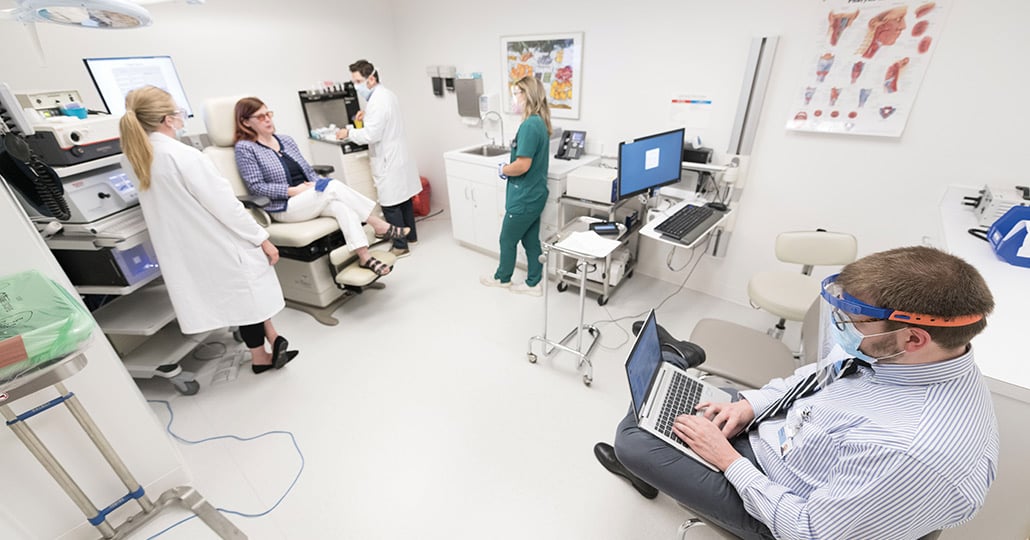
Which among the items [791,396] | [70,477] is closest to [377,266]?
[70,477]

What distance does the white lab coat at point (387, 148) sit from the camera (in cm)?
321

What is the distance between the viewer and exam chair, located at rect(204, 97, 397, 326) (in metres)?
2.44

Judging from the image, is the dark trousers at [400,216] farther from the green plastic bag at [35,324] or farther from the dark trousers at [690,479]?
the dark trousers at [690,479]

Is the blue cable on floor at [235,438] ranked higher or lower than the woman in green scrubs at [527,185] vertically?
lower

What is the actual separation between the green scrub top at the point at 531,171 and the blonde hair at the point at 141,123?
5.55 ft

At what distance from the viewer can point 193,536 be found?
4.98 feet

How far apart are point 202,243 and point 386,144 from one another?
1837 millimetres

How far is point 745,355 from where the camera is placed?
1.60 meters

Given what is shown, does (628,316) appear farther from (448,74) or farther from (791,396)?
(448,74)

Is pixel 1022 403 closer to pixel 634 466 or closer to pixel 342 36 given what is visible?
pixel 634 466

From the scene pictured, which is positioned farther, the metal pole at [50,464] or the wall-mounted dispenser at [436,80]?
the wall-mounted dispenser at [436,80]

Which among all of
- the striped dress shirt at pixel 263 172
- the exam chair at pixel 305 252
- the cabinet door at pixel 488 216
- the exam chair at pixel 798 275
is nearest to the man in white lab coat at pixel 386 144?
the exam chair at pixel 305 252

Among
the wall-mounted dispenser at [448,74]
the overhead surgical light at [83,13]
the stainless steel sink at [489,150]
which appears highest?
the overhead surgical light at [83,13]

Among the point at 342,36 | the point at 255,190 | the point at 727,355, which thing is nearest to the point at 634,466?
the point at 727,355
